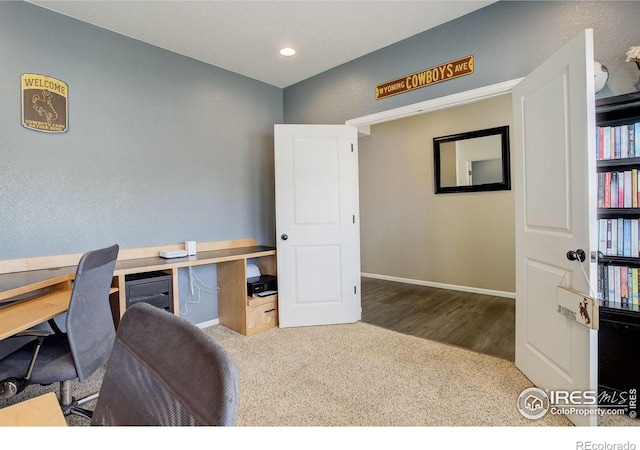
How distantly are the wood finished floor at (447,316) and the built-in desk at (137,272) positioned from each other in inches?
48.6

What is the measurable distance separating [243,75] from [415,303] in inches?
132

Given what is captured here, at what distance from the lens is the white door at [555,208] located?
5.06 feet

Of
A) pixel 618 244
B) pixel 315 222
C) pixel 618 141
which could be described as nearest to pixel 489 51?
pixel 618 141

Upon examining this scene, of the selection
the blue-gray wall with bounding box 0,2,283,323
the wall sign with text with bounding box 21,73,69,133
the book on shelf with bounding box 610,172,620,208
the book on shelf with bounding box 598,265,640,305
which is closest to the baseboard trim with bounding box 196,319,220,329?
the blue-gray wall with bounding box 0,2,283,323

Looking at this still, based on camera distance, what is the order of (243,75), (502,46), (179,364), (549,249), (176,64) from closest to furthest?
(179,364)
(549,249)
(502,46)
(176,64)
(243,75)

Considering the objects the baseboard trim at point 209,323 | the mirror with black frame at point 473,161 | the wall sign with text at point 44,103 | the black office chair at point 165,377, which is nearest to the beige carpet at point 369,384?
the baseboard trim at point 209,323

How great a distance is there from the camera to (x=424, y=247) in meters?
4.76

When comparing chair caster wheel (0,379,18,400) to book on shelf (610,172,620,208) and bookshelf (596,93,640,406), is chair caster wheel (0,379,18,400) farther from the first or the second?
book on shelf (610,172,620,208)

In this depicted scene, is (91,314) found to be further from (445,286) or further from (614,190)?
(445,286)

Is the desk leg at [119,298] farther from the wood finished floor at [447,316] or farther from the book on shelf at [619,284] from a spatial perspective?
the book on shelf at [619,284]

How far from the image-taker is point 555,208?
1782 millimetres

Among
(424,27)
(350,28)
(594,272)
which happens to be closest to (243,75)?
(350,28)

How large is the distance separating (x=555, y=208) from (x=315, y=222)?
6.47 feet

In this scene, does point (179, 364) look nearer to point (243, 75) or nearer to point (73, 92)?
point (73, 92)
